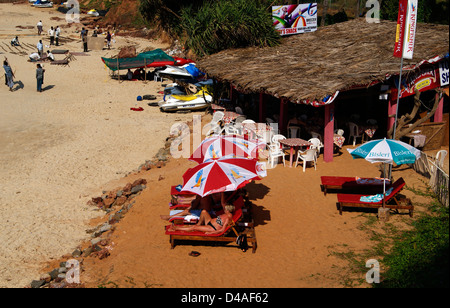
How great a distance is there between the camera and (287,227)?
36.0 feet

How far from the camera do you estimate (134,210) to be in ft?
41.2

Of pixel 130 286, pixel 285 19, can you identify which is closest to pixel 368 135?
pixel 285 19

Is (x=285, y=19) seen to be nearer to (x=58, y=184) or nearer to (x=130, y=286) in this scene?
(x=58, y=184)

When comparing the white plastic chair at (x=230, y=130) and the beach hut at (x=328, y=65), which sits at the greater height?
the beach hut at (x=328, y=65)

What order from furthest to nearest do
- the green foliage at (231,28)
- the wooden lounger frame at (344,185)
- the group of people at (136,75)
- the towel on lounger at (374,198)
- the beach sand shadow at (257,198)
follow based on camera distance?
1. the group of people at (136,75)
2. the green foliage at (231,28)
3. the wooden lounger frame at (344,185)
4. the beach sand shadow at (257,198)
5. the towel on lounger at (374,198)

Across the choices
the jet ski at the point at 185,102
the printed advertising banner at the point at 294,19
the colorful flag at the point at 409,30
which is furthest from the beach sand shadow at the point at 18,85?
the colorful flag at the point at 409,30

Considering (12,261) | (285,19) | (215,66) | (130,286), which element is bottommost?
(12,261)

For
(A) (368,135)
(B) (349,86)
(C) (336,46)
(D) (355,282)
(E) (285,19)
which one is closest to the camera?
(D) (355,282)

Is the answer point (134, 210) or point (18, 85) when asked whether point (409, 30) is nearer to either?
point (134, 210)

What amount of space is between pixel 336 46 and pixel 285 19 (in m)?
3.96

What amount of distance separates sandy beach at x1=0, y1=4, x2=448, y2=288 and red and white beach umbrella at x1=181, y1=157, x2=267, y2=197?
4.60ft

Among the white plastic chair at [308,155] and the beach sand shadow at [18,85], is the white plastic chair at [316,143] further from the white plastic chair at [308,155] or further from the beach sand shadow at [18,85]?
the beach sand shadow at [18,85]

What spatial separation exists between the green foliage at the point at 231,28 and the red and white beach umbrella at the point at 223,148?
10.7 metres

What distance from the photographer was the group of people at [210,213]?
9.89 meters
